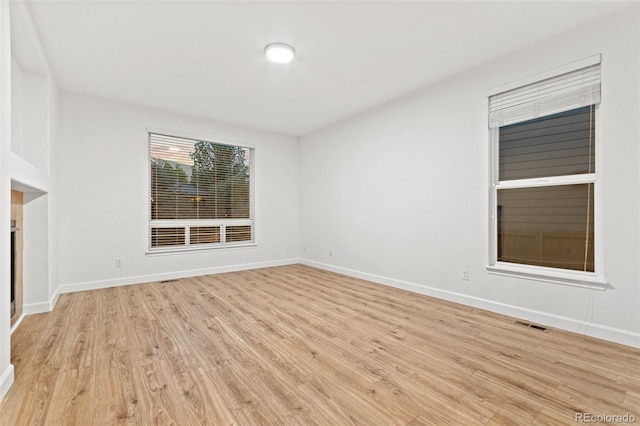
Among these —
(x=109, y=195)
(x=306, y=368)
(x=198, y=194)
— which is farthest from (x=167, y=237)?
(x=306, y=368)

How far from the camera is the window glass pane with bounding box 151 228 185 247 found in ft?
15.8

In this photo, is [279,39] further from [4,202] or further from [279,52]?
[4,202]

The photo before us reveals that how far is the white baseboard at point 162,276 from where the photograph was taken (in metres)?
4.08

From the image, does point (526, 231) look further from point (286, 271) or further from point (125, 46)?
Result: point (125, 46)

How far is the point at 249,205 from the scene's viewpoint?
5.92 metres

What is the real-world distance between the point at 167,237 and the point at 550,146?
5.50 meters

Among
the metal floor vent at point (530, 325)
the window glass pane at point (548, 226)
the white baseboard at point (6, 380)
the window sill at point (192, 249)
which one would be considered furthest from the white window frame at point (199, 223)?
the metal floor vent at point (530, 325)

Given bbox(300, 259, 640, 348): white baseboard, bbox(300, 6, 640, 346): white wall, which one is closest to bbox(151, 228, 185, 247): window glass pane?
bbox(300, 6, 640, 346): white wall

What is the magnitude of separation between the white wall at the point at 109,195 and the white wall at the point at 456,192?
7.66 feet

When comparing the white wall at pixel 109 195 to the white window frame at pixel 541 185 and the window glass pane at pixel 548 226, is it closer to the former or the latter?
the white window frame at pixel 541 185

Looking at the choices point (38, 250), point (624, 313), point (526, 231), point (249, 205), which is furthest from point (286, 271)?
point (624, 313)

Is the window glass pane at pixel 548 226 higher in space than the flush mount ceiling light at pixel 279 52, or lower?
lower

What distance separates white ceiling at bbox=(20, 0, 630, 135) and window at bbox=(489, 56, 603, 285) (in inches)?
23.0

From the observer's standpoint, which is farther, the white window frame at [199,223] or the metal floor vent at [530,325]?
the white window frame at [199,223]
